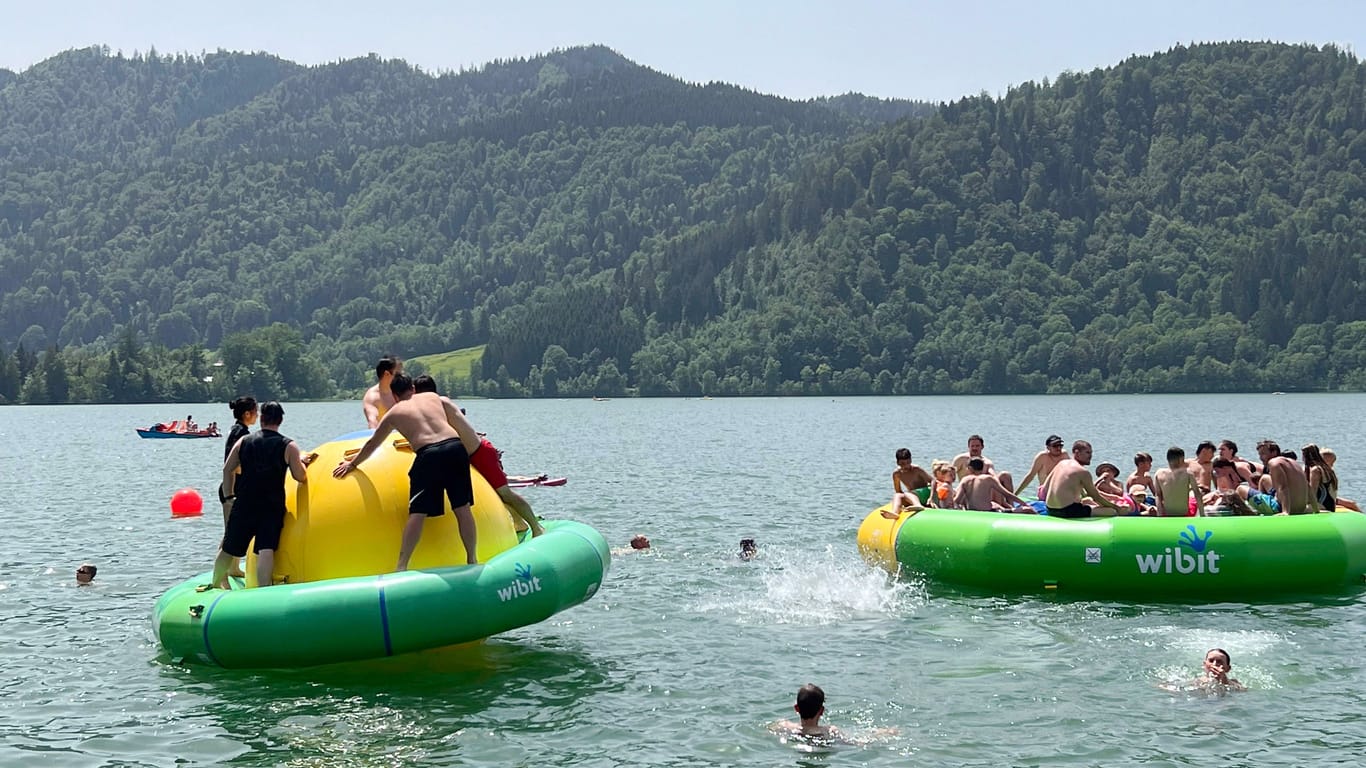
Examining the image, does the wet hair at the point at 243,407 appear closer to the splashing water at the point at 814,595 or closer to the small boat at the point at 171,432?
the splashing water at the point at 814,595

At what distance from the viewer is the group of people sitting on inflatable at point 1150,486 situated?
1792cm

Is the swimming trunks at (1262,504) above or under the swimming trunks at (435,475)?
under

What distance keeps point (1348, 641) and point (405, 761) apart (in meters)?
9.96

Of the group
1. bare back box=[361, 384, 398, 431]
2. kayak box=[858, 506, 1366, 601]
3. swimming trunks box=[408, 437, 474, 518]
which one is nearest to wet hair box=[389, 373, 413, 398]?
swimming trunks box=[408, 437, 474, 518]

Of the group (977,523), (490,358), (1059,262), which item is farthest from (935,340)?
(977,523)

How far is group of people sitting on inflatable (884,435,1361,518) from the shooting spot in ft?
58.8

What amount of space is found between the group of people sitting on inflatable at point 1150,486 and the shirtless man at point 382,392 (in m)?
8.29

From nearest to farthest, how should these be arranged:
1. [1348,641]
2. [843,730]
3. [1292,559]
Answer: [843,730] → [1348,641] → [1292,559]

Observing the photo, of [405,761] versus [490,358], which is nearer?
[405,761]

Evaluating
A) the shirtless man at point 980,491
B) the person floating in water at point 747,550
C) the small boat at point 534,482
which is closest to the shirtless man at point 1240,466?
the shirtless man at point 980,491

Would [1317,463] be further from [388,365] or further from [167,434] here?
[167,434]

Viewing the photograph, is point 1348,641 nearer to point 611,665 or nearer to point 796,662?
point 796,662

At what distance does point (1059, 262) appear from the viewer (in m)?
200

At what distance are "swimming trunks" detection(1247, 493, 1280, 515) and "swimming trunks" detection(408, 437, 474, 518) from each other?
11.1 meters
